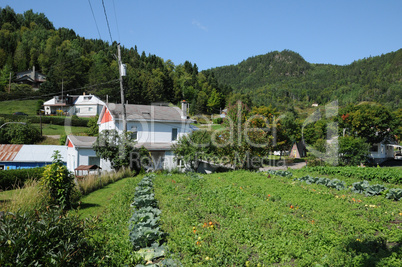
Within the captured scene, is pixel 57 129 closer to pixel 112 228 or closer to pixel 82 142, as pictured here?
pixel 82 142

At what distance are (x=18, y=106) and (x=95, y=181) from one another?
6208 centimetres

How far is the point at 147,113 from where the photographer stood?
31.9 meters

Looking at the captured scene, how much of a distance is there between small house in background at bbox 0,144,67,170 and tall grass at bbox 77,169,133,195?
14090 mm

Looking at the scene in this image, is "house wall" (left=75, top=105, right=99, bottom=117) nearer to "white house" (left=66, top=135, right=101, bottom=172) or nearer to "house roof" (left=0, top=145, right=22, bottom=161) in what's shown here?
"house roof" (left=0, top=145, right=22, bottom=161)

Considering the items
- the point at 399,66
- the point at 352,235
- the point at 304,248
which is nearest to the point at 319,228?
the point at 352,235

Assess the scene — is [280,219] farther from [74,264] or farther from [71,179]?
[71,179]

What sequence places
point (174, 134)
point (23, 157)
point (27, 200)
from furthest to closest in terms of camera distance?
point (174, 134) → point (23, 157) → point (27, 200)

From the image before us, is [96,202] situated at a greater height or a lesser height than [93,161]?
Answer: lesser

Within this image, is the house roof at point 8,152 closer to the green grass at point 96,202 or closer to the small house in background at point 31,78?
the green grass at point 96,202

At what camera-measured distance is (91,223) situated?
5305 mm

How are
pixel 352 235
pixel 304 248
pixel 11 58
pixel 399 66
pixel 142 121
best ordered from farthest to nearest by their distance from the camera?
pixel 399 66 < pixel 11 58 < pixel 142 121 < pixel 352 235 < pixel 304 248

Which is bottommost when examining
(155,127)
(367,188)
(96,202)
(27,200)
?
(96,202)

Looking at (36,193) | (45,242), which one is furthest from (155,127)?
(45,242)

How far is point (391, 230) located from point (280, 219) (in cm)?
294
